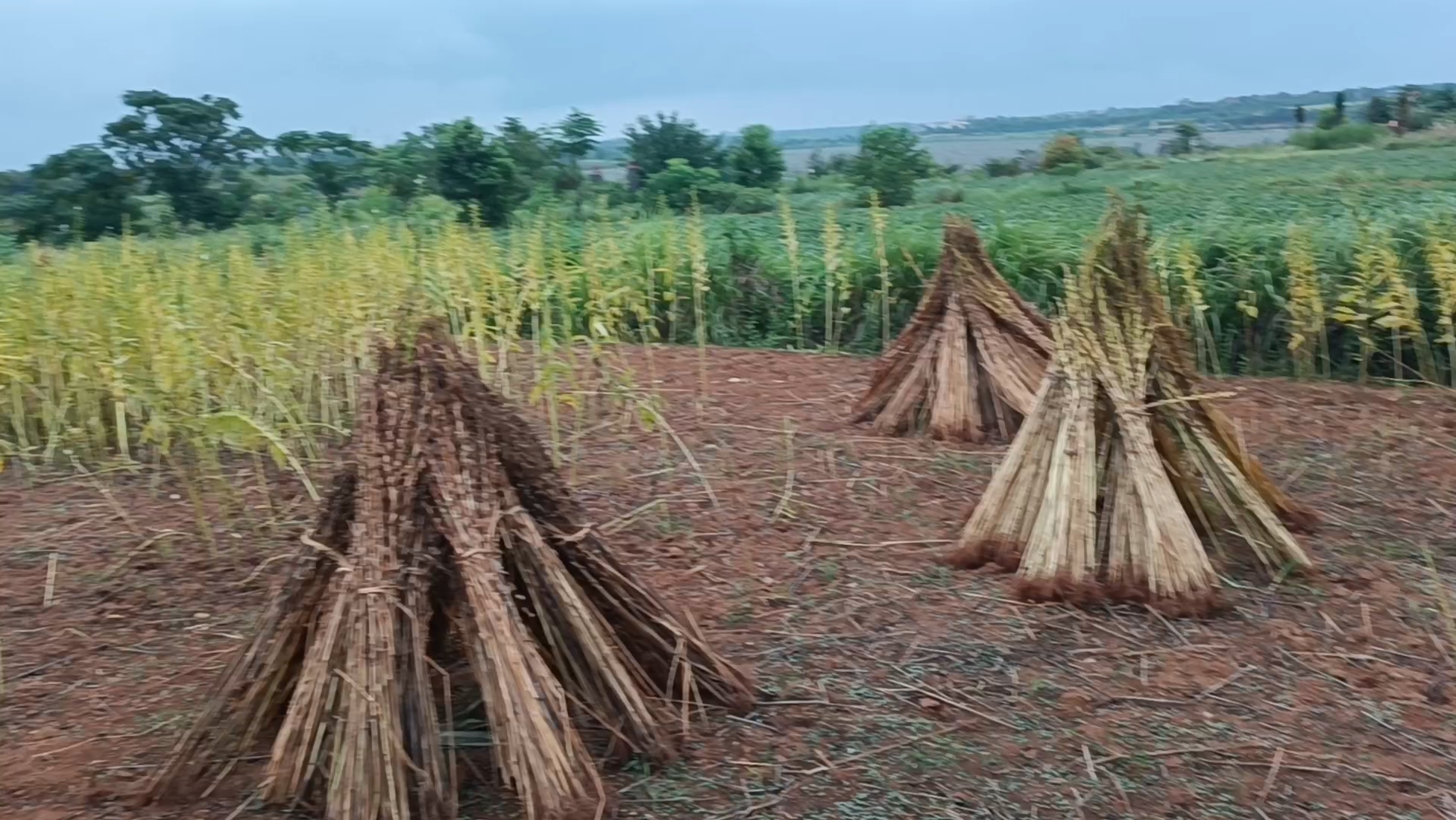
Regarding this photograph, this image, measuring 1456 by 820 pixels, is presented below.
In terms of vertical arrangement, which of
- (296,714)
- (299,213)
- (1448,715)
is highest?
(299,213)

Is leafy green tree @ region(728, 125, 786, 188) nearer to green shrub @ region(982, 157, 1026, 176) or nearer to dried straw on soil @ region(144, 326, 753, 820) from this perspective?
green shrub @ region(982, 157, 1026, 176)

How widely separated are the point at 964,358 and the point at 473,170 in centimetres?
657

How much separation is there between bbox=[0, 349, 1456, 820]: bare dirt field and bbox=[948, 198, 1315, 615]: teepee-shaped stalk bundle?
122 millimetres

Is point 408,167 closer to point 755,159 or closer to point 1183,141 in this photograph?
point 755,159

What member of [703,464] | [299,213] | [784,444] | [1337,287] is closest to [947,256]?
[784,444]

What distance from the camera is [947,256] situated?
5430mm

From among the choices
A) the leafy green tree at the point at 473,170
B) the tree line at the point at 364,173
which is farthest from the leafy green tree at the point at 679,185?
the leafy green tree at the point at 473,170

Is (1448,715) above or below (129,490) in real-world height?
below

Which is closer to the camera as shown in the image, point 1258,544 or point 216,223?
point 1258,544

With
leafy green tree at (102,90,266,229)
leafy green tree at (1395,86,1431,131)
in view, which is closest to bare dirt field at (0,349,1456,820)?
leafy green tree at (102,90,266,229)

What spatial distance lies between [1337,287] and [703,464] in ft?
12.5

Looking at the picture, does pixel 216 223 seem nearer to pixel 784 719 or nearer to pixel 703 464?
pixel 703 464

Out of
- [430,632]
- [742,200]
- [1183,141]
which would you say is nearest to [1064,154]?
[1183,141]

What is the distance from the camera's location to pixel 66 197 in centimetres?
876
